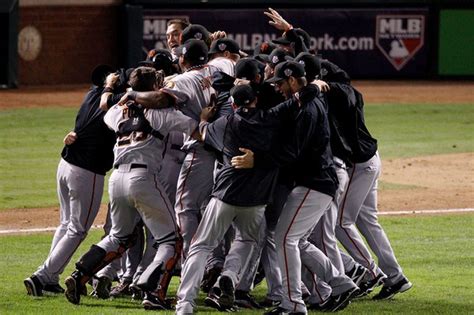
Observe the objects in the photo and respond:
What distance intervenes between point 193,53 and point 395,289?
7.64 feet

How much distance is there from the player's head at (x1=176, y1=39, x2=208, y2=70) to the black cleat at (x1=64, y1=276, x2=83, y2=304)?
69.7 inches

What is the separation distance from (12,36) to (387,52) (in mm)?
7850

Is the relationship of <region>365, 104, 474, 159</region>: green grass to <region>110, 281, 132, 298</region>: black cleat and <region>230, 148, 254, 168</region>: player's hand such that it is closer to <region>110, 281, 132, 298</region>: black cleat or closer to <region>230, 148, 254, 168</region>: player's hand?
<region>110, 281, 132, 298</region>: black cleat

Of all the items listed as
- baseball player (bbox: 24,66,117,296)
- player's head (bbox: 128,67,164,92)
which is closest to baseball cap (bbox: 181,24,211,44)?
baseball player (bbox: 24,66,117,296)

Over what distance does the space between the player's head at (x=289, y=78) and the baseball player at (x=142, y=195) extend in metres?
0.69

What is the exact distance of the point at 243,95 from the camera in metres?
8.31

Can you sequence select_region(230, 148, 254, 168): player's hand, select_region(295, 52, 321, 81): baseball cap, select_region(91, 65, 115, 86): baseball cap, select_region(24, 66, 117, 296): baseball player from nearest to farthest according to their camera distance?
select_region(230, 148, 254, 168): player's hand < select_region(295, 52, 321, 81): baseball cap < select_region(24, 66, 117, 296): baseball player < select_region(91, 65, 115, 86): baseball cap

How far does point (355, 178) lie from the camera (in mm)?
9555

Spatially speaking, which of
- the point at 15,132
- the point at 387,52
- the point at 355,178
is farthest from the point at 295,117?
the point at 387,52

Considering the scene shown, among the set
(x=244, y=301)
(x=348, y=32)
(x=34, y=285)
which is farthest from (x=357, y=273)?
(x=348, y=32)

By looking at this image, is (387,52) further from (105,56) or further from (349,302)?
(349,302)

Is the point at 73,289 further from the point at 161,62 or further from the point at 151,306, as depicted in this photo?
the point at 161,62

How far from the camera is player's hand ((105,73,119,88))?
373 inches

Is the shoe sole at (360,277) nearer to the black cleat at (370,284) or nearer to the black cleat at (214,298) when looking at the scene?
the black cleat at (370,284)
